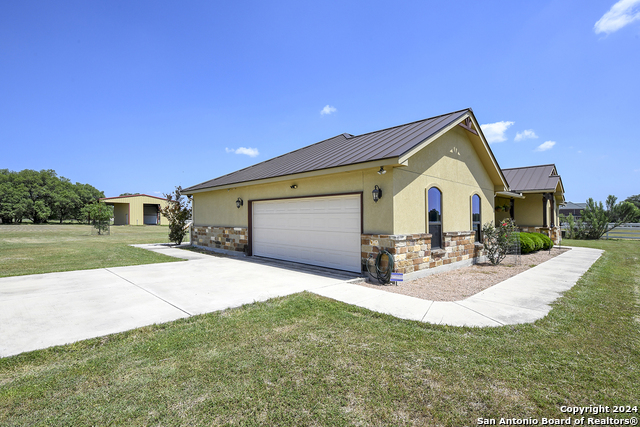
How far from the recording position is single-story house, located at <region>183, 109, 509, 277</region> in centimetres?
721

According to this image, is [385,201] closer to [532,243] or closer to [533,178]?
[532,243]

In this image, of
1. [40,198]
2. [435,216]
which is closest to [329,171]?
[435,216]

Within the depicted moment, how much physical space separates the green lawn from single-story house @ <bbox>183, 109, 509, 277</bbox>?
3.41 metres

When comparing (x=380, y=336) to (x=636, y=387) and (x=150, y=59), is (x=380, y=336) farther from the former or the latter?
(x=150, y=59)

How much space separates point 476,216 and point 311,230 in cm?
627

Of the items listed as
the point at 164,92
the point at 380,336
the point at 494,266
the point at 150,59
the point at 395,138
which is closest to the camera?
the point at 380,336

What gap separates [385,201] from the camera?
7.10 meters

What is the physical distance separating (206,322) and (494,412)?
3582 millimetres

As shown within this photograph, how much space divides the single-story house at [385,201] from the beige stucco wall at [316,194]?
26 mm

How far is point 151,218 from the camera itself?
4575cm

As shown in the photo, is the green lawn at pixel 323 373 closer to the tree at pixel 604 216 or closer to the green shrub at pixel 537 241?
the green shrub at pixel 537 241

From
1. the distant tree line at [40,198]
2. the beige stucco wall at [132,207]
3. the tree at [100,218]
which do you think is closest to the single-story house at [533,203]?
the tree at [100,218]

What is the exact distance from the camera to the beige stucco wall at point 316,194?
714 centimetres

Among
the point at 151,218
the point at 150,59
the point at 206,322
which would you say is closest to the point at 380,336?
the point at 206,322
